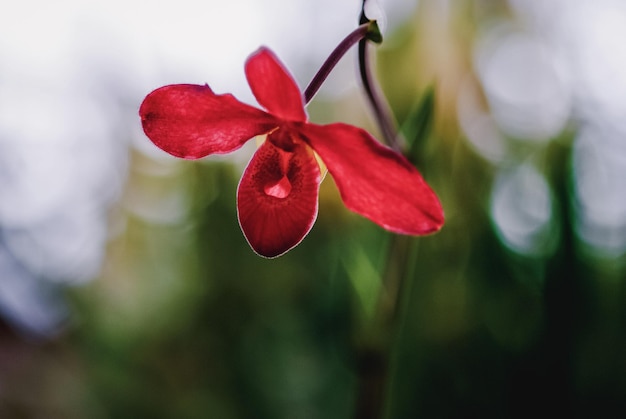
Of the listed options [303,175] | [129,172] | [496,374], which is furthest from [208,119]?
[129,172]

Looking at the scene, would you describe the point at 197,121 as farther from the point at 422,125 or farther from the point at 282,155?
the point at 422,125

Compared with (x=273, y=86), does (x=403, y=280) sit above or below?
below

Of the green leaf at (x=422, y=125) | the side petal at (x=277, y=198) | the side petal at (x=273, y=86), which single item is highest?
the side petal at (x=273, y=86)

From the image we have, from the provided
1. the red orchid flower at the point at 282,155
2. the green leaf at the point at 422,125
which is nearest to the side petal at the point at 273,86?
the red orchid flower at the point at 282,155

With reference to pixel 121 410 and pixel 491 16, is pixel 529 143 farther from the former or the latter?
pixel 121 410

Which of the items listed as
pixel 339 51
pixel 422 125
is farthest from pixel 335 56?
pixel 422 125

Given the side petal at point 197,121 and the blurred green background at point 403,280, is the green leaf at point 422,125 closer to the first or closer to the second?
the blurred green background at point 403,280

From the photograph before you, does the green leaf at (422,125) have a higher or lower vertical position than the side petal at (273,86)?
lower

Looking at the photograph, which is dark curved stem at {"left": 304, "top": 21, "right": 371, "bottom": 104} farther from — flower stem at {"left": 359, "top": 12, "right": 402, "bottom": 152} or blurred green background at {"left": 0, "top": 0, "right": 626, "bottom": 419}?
blurred green background at {"left": 0, "top": 0, "right": 626, "bottom": 419}
